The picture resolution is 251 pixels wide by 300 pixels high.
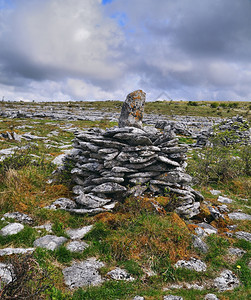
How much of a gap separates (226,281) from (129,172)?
17.2ft

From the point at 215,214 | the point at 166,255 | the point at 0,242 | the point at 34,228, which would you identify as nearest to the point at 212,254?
the point at 166,255

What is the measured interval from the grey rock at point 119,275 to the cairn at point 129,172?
9.25 feet

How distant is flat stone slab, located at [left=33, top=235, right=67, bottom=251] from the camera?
20.0 feet

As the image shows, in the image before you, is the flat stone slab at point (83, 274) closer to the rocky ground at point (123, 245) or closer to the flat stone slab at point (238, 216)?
the rocky ground at point (123, 245)

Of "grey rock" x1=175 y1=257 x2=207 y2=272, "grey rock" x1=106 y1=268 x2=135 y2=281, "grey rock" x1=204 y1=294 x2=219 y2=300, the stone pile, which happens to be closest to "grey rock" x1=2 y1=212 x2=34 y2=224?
"grey rock" x1=106 y1=268 x2=135 y2=281

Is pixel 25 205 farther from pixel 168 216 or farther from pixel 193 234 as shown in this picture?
pixel 193 234

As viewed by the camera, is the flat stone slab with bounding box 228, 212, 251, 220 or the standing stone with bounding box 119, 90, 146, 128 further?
the standing stone with bounding box 119, 90, 146, 128

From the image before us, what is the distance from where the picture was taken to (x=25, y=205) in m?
8.08

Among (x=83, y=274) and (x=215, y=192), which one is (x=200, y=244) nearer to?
(x=83, y=274)

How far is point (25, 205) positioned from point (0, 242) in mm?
2138

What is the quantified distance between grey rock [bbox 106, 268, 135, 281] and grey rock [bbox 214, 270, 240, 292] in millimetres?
2326

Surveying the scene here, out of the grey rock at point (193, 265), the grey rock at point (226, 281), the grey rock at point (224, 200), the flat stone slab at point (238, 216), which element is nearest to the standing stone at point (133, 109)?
the grey rock at point (224, 200)

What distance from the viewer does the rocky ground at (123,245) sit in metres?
5.05

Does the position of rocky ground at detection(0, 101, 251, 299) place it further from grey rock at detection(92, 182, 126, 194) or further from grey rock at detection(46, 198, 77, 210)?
grey rock at detection(92, 182, 126, 194)
